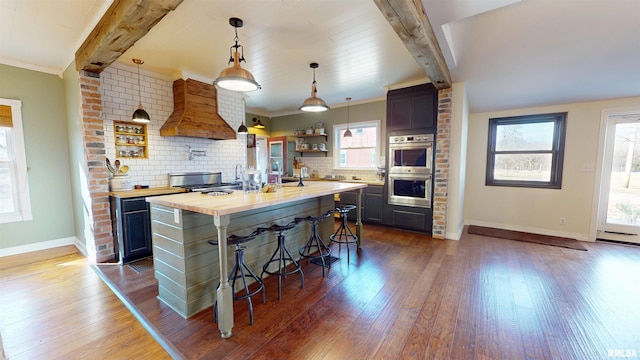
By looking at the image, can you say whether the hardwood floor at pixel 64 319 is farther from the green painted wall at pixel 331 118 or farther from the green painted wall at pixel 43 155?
the green painted wall at pixel 331 118

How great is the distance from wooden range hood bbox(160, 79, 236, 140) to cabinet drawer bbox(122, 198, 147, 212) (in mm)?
1127

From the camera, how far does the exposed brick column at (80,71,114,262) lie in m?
3.04

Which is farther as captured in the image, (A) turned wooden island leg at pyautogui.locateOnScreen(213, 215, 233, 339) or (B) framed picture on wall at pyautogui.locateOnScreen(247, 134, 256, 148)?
(B) framed picture on wall at pyautogui.locateOnScreen(247, 134, 256, 148)

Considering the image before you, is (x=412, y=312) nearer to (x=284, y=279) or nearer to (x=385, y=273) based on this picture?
(x=385, y=273)

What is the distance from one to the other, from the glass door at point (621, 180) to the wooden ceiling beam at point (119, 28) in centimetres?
598

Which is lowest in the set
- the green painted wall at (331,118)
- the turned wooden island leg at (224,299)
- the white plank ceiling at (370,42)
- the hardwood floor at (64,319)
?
the hardwood floor at (64,319)

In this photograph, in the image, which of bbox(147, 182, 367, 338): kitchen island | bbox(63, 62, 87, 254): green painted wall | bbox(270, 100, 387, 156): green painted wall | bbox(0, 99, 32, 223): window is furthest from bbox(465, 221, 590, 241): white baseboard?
bbox(0, 99, 32, 223): window

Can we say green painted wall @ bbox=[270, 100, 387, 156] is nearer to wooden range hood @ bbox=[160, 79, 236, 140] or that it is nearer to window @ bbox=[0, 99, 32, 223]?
wooden range hood @ bbox=[160, 79, 236, 140]

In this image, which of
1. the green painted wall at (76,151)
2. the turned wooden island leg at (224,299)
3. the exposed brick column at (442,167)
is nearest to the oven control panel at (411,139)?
the exposed brick column at (442,167)

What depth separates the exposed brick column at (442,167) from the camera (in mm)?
3861

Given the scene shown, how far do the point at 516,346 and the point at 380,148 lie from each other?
4072 millimetres

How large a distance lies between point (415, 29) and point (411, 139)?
2.45m

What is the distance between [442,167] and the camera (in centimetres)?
397

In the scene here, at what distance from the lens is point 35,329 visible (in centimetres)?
192
